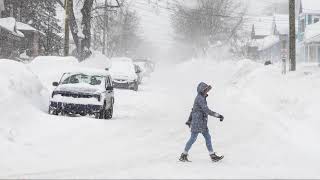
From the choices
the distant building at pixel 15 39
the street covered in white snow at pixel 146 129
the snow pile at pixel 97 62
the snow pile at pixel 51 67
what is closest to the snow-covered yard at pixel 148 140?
the street covered in white snow at pixel 146 129

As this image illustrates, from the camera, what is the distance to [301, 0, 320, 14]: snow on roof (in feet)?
197

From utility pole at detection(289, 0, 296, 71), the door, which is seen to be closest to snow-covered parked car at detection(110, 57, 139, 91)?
utility pole at detection(289, 0, 296, 71)

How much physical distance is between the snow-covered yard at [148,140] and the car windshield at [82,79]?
2.75 feet

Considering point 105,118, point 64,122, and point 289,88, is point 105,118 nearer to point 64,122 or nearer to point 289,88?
point 64,122

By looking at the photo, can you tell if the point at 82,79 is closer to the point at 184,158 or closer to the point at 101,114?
the point at 101,114

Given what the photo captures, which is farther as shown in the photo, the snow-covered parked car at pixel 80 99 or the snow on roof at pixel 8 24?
the snow on roof at pixel 8 24

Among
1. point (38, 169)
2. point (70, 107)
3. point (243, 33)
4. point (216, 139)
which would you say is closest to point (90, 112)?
point (70, 107)

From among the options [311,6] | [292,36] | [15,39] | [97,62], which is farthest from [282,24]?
[292,36]

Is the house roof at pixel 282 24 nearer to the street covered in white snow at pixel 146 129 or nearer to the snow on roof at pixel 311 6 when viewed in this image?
Result: the snow on roof at pixel 311 6

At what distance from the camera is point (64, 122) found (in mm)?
16656

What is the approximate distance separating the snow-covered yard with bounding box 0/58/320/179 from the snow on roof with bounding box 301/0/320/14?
Result: 37.2 meters

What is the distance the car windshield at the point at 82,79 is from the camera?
65.3 ft

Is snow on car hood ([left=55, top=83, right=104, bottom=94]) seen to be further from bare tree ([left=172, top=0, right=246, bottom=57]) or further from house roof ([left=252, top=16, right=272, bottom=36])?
house roof ([left=252, top=16, right=272, bottom=36])

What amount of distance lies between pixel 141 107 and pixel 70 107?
7.75m
